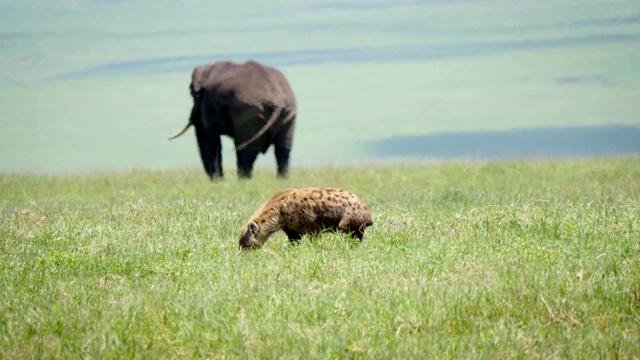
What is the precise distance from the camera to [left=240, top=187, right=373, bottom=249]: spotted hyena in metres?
10.5

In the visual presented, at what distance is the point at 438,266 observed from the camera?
934cm

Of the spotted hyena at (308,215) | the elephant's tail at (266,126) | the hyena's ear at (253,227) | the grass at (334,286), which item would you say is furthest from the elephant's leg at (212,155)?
the hyena's ear at (253,227)

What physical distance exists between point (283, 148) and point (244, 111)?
132 cm

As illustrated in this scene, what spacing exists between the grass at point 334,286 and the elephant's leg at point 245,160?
419 inches

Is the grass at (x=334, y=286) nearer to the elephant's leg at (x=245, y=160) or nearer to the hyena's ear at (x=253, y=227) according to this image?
the hyena's ear at (x=253, y=227)

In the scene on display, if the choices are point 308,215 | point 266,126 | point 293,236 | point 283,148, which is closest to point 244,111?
point 266,126

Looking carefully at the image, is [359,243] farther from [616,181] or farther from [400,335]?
[616,181]

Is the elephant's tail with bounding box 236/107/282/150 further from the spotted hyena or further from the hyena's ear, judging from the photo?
the hyena's ear

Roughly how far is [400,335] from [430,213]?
6125mm

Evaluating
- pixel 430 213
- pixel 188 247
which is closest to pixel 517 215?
pixel 430 213

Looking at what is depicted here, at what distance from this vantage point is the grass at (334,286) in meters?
7.16

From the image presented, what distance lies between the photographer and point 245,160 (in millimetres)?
24906

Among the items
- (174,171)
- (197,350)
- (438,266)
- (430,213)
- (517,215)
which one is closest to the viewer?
(197,350)

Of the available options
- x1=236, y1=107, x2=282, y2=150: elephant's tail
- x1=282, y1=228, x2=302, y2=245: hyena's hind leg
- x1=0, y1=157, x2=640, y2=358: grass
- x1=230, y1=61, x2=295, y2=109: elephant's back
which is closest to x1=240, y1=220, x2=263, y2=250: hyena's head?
x1=0, y1=157, x2=640, y2=358: grass
